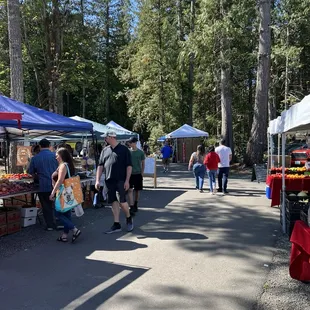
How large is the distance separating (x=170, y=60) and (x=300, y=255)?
1099 inches

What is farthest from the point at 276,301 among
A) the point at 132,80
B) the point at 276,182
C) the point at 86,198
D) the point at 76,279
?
the point at 132,80

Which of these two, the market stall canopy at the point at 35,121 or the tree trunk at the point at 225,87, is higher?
the tree trunk at the point at 225,87

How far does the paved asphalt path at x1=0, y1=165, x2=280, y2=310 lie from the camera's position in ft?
13.0

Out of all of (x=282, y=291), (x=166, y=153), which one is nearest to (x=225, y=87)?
(x=166, y=153)

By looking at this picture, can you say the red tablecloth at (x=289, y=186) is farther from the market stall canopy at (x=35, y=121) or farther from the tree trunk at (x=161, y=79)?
the tree trunk at (x=161, y=79)

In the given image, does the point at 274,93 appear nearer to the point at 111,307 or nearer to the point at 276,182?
the point at 276,182

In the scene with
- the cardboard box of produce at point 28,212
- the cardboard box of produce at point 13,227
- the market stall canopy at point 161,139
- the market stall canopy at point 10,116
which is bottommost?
the cardboard box of produce at point 13,227

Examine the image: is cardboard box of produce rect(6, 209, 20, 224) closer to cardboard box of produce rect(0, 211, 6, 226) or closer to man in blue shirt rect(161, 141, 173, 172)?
cardboard box of produce rect(0, 211, 6, 226)

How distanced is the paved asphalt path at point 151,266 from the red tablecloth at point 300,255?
0.42 meters

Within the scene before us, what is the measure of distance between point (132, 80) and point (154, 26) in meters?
5.73

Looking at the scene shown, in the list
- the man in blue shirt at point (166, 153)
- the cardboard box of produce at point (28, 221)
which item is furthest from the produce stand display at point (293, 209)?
the man in blue shirt at point (166, 153)

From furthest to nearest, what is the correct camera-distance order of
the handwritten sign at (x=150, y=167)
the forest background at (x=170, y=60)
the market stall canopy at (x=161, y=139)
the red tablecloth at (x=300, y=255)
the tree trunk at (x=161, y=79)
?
the tree trunk at (x=161, y=79) → the market stall canopy at (x=161, y=139) → the forest background at (x=170, y=60) → the handwritten sign at (x=150, y=167) → the red tablecloth at (x=300, y=255)

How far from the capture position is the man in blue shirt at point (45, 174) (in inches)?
286

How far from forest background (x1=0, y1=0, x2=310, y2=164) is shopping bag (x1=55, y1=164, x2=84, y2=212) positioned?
300 inches
